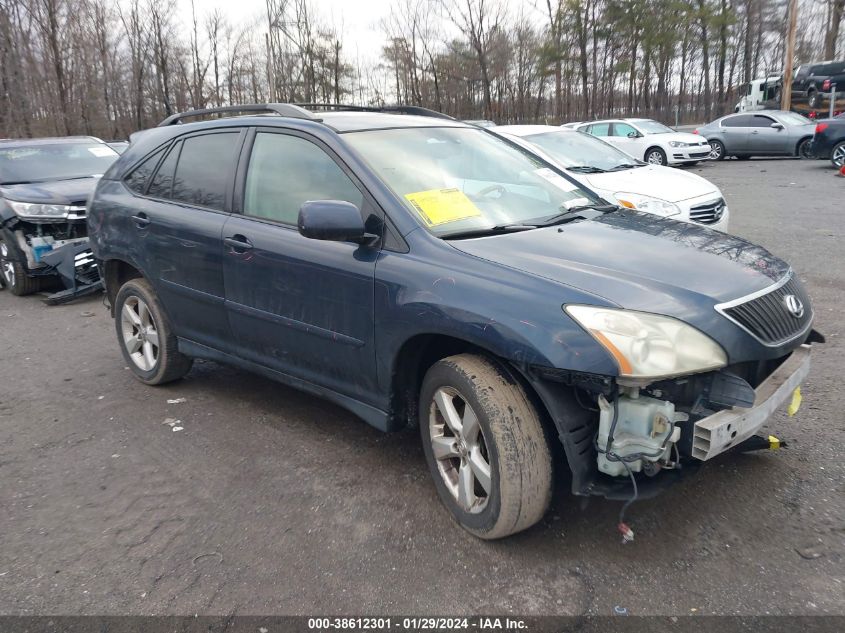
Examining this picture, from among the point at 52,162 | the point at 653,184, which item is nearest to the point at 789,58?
A: the point at 653,184

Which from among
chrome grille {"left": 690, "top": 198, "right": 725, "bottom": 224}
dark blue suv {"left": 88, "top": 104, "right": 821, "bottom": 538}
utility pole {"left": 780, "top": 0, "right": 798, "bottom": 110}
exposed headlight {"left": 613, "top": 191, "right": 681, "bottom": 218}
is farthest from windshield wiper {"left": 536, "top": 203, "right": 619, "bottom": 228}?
utility pole {"left": 780, "top": 0, "right": 798, "bottom": 110}

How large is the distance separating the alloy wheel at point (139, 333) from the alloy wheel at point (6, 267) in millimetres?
4201

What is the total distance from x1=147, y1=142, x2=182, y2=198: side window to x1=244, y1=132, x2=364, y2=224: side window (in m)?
0.87

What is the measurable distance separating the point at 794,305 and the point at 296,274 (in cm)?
228

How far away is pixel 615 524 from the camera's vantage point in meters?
3.02

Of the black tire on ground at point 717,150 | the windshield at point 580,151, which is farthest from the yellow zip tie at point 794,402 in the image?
the black tire on ground at point 717,150

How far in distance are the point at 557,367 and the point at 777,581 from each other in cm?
116

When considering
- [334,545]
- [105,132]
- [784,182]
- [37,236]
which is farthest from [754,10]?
[334,545]

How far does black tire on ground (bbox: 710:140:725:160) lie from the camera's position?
20812 mm

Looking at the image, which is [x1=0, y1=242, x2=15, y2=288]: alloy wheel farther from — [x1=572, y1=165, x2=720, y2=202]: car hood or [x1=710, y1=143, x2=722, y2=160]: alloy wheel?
[x1=710, y1=143, x2=722, y2=160]: alloy wheel

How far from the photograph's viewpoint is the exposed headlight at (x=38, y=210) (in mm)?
7836

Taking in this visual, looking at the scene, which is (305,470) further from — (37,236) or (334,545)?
(37,236)

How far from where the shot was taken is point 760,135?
19.8 metres

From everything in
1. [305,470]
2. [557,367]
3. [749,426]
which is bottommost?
[305,470]
